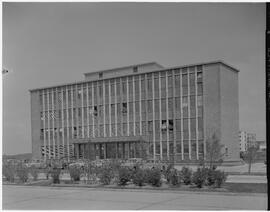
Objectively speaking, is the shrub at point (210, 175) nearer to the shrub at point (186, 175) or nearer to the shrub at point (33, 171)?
the shrub at point (186, 175)

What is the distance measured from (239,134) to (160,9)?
3224mm

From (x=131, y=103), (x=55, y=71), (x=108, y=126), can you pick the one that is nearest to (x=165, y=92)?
(x=131, y=103)

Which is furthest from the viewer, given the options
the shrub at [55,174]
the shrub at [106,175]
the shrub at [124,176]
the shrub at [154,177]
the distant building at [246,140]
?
the shrub at [55,174]

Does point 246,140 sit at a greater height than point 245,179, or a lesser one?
greater

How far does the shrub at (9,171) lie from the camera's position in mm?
11977

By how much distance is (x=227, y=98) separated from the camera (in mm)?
11023

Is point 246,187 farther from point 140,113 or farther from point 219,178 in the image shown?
point 140,113

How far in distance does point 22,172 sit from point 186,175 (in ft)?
14.3

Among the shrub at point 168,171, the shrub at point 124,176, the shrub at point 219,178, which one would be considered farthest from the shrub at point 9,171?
the shrub at point 219,178

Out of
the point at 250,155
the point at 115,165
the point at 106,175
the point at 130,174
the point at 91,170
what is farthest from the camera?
the point at 91,170

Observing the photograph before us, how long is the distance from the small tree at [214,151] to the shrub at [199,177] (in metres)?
0.25

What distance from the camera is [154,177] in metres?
11.8

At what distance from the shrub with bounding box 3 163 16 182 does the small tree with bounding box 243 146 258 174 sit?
18.2 feet

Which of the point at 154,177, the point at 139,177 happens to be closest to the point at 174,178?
the point at 154,177
